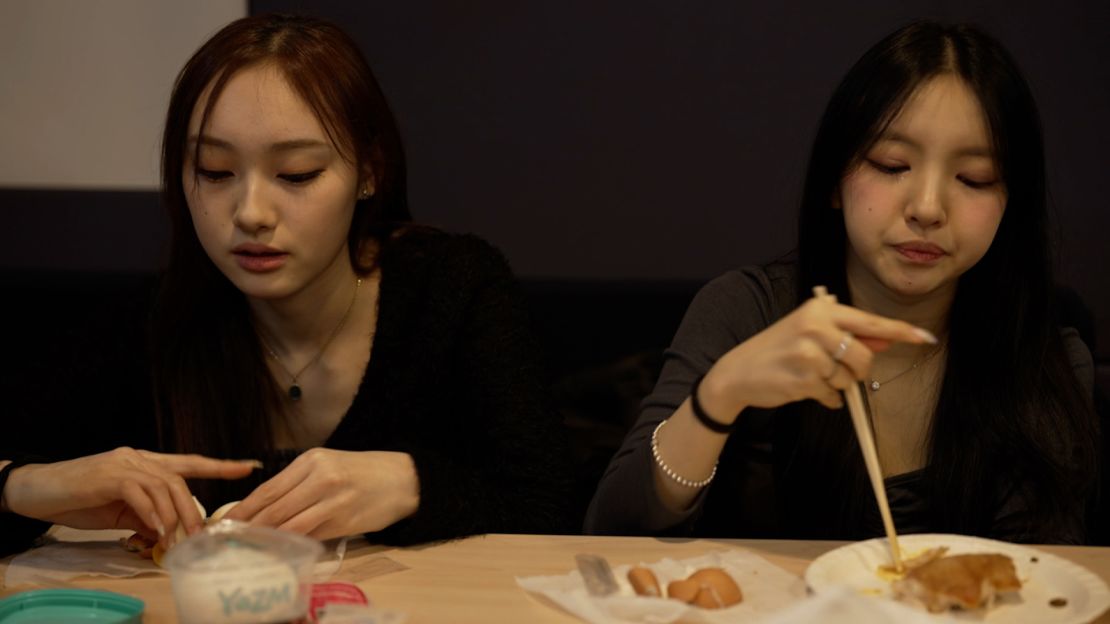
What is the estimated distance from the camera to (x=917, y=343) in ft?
5.66

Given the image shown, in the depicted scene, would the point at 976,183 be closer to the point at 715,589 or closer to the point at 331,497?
the point at 715,589

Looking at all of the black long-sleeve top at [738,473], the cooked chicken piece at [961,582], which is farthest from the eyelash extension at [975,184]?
the cooked chicken piece at [961,582]

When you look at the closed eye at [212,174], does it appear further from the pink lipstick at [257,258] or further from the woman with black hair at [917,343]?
the woman with black hair at [917,343]

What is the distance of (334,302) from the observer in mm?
1901

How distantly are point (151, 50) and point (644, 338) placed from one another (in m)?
1.17

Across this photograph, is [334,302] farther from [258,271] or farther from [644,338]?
[644,338]

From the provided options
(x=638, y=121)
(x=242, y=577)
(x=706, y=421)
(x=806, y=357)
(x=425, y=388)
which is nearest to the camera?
(x=242, y=577)

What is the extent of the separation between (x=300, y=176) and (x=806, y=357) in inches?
28.6

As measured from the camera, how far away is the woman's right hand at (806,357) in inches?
52.5

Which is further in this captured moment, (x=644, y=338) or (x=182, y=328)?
(x=644, y=338)

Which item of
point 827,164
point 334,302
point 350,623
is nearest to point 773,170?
point 827,164

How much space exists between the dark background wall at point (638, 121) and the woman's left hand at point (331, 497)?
45.5 inches

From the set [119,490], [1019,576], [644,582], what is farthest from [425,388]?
[1019,576]

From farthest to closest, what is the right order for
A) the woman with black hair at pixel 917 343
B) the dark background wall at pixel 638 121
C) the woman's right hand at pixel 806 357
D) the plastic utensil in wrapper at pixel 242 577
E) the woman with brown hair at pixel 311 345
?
the dark background wall at pixel 638 121 < the woman with black hair at pixel 917 343 < the woman with brown hair at pixel 311 345 < the woman's right hand at pixel 806 357 < the plastic utensil in wrapper at pixel 242 577
